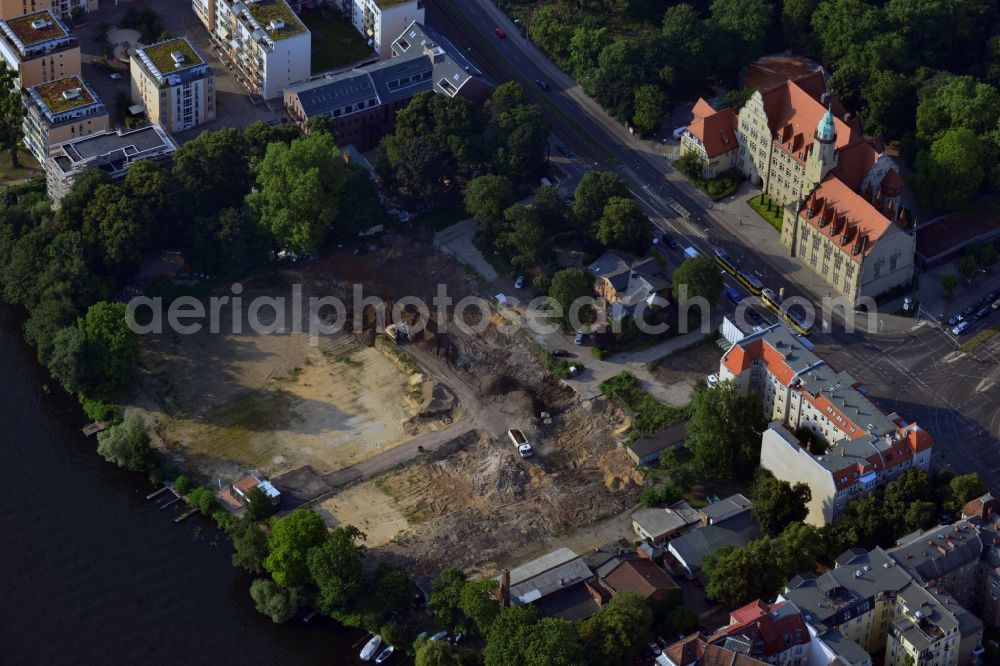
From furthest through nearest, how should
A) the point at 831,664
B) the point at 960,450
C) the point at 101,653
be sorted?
the point at 960,450, the point at 101,653, the point at 831,664

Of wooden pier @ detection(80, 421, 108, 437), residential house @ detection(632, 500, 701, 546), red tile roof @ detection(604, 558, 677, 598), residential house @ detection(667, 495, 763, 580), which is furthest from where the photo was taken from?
wooden pier @ detection(80, 421, 108, 437)

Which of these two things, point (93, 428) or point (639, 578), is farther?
point (93, 428)

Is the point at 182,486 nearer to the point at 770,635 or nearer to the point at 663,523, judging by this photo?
the point at 663,523

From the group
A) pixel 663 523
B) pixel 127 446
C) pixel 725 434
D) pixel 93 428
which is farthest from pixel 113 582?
pixel 725 434

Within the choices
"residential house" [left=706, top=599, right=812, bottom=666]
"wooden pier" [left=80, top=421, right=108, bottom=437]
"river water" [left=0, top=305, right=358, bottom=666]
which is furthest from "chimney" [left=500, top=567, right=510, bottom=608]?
"wooden pier" [left=80, top=421, right=108, bottom=437]

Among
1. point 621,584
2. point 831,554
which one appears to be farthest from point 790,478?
point 621,584

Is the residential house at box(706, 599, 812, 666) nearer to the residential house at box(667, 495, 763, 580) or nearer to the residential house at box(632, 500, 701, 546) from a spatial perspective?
the residential house at box(667, 495, 763, 580)

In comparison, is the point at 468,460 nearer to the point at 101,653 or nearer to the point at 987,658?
the point at 101,653
